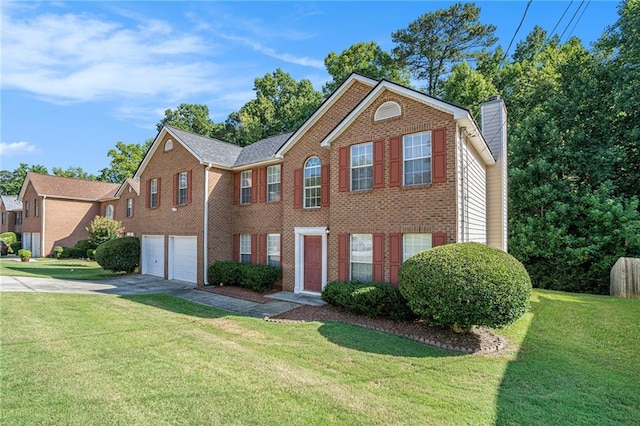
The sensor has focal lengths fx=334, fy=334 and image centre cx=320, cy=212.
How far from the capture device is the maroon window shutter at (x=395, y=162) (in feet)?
34.3

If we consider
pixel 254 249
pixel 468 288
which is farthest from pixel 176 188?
pixel 468 288

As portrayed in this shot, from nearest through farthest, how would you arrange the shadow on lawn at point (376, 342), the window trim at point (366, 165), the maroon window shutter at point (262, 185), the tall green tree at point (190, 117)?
the shadow on lawn at point (376, 342)
the window trim at point (366, 165)
the maroon window shutter at point (262, 185)
the tall green tree at point (190, 117)

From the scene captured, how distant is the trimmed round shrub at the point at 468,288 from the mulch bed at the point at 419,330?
0.42 metres

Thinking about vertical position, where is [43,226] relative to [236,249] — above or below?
above

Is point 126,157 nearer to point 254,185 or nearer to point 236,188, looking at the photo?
point 236,188

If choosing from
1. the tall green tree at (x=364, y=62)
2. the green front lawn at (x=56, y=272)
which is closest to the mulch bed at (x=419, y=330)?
the green front lawn at (x=56, y=272)

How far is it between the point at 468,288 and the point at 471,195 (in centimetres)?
492

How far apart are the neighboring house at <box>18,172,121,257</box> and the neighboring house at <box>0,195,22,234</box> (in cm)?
453

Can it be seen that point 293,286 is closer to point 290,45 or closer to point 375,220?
point 375,220

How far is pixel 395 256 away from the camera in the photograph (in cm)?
1030

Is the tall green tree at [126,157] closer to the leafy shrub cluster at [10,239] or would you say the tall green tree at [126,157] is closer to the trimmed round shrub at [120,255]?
the leafy shrub cluster at [10,239]

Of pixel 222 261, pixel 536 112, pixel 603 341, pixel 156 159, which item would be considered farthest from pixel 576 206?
pixel 156 159

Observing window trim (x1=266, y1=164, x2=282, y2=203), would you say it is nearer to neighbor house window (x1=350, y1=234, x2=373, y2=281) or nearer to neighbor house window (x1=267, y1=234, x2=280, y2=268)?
neighbor house window (x1=267, y1=234, x2=280, y2=268)

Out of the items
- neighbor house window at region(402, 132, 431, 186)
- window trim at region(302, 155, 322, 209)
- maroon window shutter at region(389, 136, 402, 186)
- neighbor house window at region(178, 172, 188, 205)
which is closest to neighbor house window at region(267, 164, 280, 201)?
window trim at region(302, 155, 322, 209)
